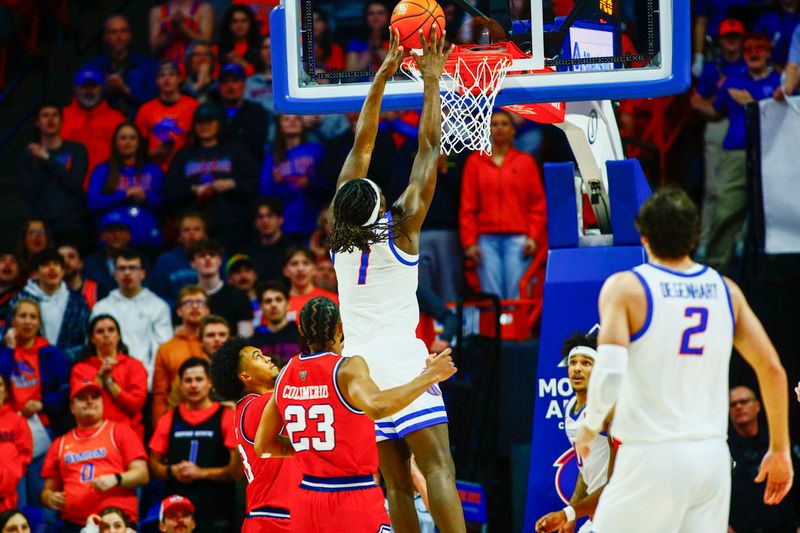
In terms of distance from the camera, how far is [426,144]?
20.7ft

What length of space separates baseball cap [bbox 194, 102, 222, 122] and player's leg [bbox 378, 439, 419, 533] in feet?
21.2

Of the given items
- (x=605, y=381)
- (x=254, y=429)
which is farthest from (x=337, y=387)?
(x=605, y=381)

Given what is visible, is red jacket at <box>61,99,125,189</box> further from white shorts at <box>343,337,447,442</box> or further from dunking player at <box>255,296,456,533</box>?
white shorts at <box>343,337,447,442</box>

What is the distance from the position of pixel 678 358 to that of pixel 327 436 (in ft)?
6.07

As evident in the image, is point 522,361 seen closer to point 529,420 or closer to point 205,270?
point 529,420

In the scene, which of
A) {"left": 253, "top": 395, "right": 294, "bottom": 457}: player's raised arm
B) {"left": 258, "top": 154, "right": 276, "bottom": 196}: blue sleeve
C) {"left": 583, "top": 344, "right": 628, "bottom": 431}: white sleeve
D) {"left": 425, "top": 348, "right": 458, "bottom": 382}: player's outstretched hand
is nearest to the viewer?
{"left": 583, "top": 344, "right": 628, "bottom": 431}: white sleeve

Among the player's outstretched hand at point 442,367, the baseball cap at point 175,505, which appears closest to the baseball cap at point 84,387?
the baseball cap at point 175,505

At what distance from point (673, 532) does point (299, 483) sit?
2.04 metres

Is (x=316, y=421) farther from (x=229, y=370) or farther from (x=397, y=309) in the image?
(x=229, y=370)

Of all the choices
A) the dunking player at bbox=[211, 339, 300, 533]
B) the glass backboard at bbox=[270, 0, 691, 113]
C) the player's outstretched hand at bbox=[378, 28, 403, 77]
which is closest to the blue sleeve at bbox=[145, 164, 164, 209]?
the glass backboard at bbox=[270, 0, 691, 113]

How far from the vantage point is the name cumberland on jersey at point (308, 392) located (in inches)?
238

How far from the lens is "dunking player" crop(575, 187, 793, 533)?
4.93 meters

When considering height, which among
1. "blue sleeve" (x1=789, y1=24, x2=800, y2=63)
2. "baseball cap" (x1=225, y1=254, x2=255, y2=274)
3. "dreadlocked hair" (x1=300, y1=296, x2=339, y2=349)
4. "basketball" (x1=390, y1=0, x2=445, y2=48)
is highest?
"blue sleeve" (x1=789, y1=24, x2=800, y2=63)

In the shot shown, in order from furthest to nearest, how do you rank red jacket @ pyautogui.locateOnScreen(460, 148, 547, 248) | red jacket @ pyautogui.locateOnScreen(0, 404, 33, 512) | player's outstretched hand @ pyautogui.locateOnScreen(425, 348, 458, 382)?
red jacket @ pyautogui.locateOnScreen(460, 148, 547, 248), red jacket @ pyautogui.locateOnScreen(0, 404, 33, 512), player's outstretched hand @ pyautogui.locateOnScreen(425, 348, 458, 382)
